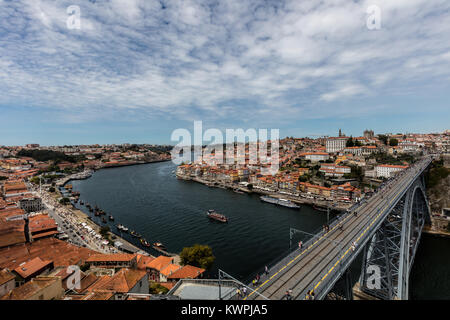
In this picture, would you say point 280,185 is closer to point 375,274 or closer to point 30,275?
point 375,274

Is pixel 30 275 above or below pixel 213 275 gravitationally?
above

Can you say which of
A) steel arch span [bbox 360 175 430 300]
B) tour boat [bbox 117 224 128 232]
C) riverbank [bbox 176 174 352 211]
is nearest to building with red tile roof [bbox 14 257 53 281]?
tour boat [bbox 117 224 128 232]

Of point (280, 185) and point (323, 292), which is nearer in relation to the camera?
point (323, 292)

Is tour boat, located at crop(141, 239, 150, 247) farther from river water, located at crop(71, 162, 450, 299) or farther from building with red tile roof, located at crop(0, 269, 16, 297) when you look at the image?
building with red tile roof, located at crop(0, 269, 16, 297)

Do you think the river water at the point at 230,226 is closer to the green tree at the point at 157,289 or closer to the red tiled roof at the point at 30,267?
the green tree at the point at 157,289
